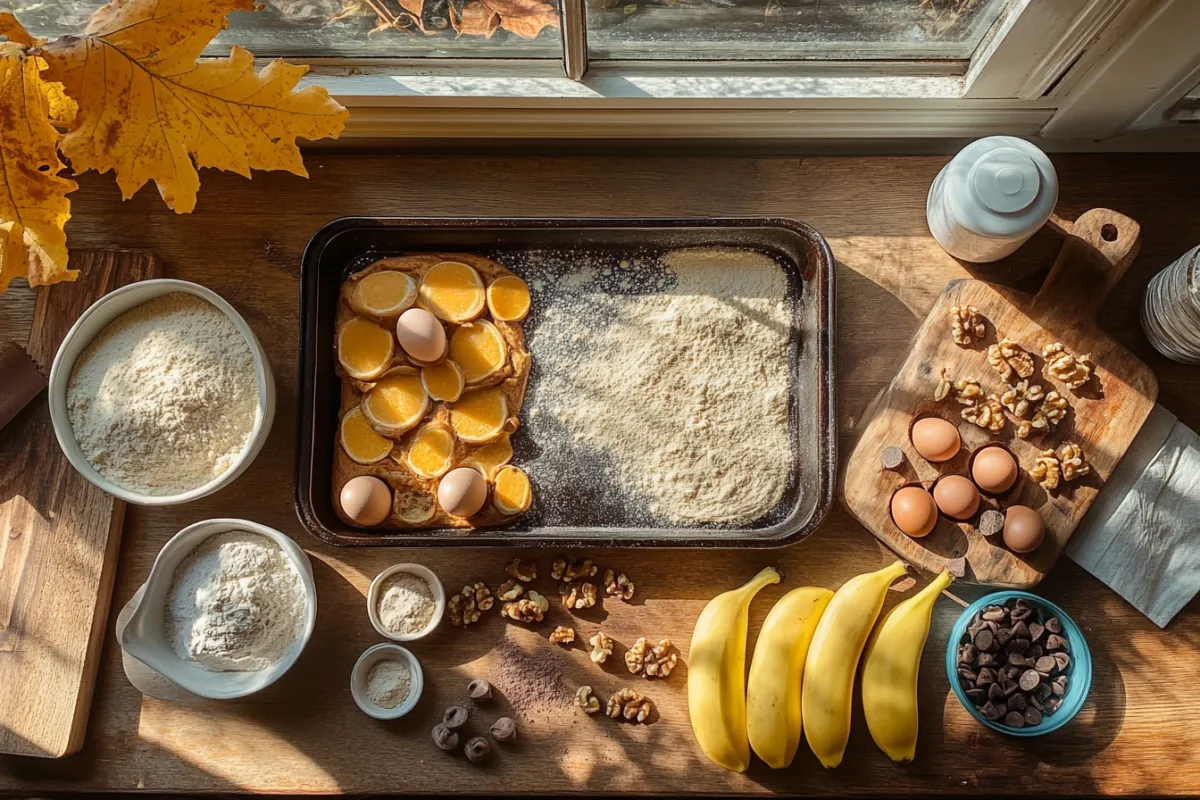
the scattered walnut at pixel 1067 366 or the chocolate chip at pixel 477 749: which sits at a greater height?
the scattered walnut at pixel 1067 366

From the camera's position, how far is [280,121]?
102 cm

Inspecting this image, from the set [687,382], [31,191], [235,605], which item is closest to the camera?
[31,191]

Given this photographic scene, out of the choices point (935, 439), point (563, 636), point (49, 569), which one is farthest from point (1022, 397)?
point (49, 569)

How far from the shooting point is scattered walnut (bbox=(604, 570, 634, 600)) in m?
1.23

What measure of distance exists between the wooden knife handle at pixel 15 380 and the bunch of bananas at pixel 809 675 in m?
0.98

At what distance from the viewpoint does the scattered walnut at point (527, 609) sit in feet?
3.99

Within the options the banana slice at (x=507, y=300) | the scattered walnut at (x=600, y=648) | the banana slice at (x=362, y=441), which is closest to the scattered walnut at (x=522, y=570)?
the scattered walnut at (x=600, y=648)

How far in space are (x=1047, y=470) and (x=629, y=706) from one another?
65 cm

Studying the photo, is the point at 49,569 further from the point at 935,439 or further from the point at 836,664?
the point at 935,439

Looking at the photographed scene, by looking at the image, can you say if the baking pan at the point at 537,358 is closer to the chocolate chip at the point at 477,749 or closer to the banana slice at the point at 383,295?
the banana slice at the point at 383,295

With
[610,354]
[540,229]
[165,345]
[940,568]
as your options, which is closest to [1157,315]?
[940,568]

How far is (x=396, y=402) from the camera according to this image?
123cm

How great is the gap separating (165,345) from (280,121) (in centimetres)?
36

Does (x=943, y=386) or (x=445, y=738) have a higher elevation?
(x=943, y=386)
